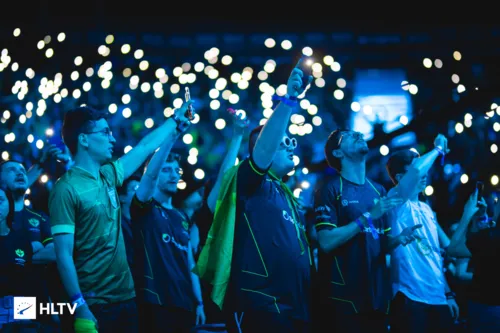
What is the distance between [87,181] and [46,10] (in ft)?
17.2

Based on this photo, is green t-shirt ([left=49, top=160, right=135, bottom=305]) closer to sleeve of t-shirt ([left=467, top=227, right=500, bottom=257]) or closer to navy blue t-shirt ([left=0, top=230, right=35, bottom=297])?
navy blue t-shirt ([left=0, top=230, right=35, bottom=297])

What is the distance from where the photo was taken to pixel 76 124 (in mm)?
3338

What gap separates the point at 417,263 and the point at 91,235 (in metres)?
2.38

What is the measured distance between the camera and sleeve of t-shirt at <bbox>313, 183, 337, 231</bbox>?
3836 mm

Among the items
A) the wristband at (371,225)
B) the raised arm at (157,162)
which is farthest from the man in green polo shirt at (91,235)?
the wristband at (371,225)

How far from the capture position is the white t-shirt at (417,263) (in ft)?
14.1

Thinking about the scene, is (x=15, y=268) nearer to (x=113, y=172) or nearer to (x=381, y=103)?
(x=113, y=172)

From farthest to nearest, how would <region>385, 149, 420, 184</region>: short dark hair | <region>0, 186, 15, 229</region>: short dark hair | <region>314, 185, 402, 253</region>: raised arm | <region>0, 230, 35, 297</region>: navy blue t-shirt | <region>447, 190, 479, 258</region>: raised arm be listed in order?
<region>385, 149, 420, 184</region>: short dark hair, <region>447, 190, 479, 258</region>: raised arm, <region>0, 186, 15, 229</region>: short dark hair, <region>0, 230, 35, 297</region>: navy blue t-shirt, <region>314, 185, 402, 253</region>: raised arm

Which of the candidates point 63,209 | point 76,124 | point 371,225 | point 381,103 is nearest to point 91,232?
point 63,209

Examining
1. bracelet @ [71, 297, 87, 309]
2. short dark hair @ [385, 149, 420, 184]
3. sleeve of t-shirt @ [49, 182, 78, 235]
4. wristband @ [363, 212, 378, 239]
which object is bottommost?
bracelet @ [71, 297, 87, 309]

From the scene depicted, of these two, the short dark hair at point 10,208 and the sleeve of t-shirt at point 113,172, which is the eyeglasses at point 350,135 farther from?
the short dark hair at point 10,208

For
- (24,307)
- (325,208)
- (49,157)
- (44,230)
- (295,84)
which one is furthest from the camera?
(49,157)

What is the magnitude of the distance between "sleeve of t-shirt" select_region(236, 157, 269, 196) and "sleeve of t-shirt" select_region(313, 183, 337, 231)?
2.56 ft

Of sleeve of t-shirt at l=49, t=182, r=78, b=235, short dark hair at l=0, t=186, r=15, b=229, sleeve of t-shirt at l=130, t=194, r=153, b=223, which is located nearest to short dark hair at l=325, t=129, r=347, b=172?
sleeve of t-shirt at l=130, t=194, r=153, b=223
